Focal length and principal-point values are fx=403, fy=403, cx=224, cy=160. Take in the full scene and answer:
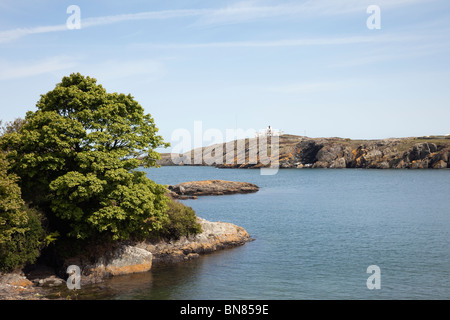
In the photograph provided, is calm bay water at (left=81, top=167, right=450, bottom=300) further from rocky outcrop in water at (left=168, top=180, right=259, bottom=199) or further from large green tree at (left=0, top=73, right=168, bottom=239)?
rocky outcrop in water at (left=168, top=180, right=259, bottom=199)

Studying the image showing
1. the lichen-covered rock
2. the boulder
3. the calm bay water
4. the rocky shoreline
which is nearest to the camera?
the rocky shoreline

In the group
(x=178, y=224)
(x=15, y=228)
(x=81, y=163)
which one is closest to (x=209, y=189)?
(x=178, y=224)

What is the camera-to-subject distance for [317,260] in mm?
44531

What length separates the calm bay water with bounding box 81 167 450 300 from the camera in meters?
33.8

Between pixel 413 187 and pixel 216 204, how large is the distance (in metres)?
64.4

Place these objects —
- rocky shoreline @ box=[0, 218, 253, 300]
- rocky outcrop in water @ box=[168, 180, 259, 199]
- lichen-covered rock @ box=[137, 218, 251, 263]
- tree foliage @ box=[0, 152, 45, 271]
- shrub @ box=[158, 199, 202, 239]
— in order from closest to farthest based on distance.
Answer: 1. tree foliage @ box=[0, 152, 45, 271]
2. rocky shoreline @ box=[0, 218, 253, 300]
3. lichen-covered rock @ box=[137, 218, 251, 263]
4. shrub @ box=[158, 199, 202, 239]
5. rocky outcrop in water @ box=[168, 180, 259, 199]

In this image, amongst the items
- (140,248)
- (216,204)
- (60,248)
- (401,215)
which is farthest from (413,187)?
(60,248)

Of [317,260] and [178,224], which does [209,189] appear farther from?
[317,260]

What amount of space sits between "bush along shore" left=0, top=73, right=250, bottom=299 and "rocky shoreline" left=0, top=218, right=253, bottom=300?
0.09m

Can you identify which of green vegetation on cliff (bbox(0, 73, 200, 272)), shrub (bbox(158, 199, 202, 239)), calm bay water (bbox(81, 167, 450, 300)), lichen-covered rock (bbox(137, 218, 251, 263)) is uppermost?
green vegetation on cliff (bbox(0, 73, 200, 272))

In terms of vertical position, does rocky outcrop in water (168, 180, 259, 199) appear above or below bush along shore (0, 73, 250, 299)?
below

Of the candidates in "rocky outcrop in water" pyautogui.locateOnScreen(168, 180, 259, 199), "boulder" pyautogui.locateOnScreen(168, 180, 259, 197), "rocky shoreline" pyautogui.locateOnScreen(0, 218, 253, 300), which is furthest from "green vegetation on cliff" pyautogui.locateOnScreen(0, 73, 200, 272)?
"boulder" pyautogui.locateOnScreen(168, 180, 259, 197)

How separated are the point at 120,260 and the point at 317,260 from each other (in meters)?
21.1
